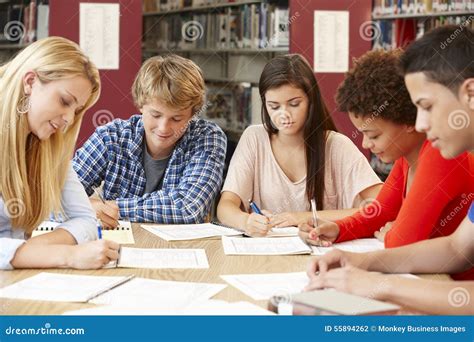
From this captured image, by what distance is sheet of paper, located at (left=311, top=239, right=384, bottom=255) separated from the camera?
1.90 metres

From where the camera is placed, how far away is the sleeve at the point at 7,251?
5.42 ft

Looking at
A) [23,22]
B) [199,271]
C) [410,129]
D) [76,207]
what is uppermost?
[23,22]

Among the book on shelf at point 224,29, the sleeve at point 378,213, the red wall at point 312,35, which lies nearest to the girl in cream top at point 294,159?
the sleeve at point 378,213

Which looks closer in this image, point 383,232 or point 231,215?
point 383,232

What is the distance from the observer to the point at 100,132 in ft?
8.33

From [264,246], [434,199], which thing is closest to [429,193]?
[434,199]

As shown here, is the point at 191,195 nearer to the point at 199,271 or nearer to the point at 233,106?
the point at 199,271

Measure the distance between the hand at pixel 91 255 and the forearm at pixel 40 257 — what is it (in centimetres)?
2

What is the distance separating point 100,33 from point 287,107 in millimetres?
1732

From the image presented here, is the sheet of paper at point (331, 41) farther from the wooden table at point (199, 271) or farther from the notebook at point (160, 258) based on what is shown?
the notebook at point (160, 258)

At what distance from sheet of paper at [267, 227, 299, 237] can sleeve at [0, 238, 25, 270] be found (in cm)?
73

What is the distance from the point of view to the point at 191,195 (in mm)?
2402

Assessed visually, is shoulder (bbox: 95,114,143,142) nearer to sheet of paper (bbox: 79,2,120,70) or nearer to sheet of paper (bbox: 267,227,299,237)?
sheet of paper (bbox: 267,227,299,237)

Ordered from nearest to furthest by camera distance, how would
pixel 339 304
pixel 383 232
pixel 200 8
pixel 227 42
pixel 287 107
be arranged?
pixel 339 304 < pixel 383 232 < pixel 287 107 < pixel 227 42 < pixel 200 8
